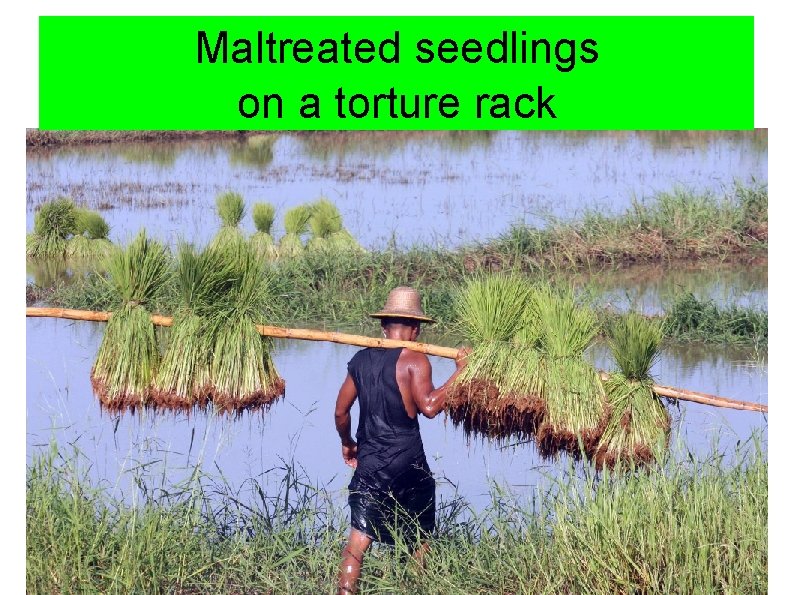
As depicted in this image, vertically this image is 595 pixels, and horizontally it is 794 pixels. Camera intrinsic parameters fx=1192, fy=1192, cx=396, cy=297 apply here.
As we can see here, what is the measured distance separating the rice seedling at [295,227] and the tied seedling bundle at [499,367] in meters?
6.55

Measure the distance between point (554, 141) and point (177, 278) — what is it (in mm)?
14926

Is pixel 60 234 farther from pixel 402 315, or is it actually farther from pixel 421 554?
pixel 421 554

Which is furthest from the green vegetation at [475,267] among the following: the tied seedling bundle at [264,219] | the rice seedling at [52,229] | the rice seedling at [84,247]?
the rice seedling at [52,229]

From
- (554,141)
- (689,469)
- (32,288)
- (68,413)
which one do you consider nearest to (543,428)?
(689,469)

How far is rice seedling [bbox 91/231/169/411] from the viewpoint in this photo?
5590 mm

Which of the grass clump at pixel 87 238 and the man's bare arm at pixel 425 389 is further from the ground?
the grass clump at pixel 87 238

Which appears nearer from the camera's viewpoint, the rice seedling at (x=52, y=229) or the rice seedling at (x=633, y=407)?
the rice seedling at (x=633, y=407)

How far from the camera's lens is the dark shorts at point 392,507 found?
5.20 metres

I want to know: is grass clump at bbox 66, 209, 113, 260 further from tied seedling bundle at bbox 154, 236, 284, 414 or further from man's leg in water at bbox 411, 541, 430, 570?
man's leg in water at bbox 411, 541, 430, 570

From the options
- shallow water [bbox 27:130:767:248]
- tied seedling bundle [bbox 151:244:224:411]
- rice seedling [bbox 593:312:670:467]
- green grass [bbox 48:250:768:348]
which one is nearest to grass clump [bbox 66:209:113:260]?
shallow water [bbox 27:130:767:248]

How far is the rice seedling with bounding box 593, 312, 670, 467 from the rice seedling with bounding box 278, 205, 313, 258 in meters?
6.79

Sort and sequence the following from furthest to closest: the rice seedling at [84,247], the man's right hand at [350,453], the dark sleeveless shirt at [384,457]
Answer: the rice seedling at [84,247] → the man's right hand at [350,453] → the dark sleeveless shirt at [384,457]

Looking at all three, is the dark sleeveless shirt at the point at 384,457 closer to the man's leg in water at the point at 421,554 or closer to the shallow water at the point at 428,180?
the man's leg in water at the point at 421,554

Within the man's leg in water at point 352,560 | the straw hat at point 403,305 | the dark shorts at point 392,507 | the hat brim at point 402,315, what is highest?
the straw hat at point 403,305
